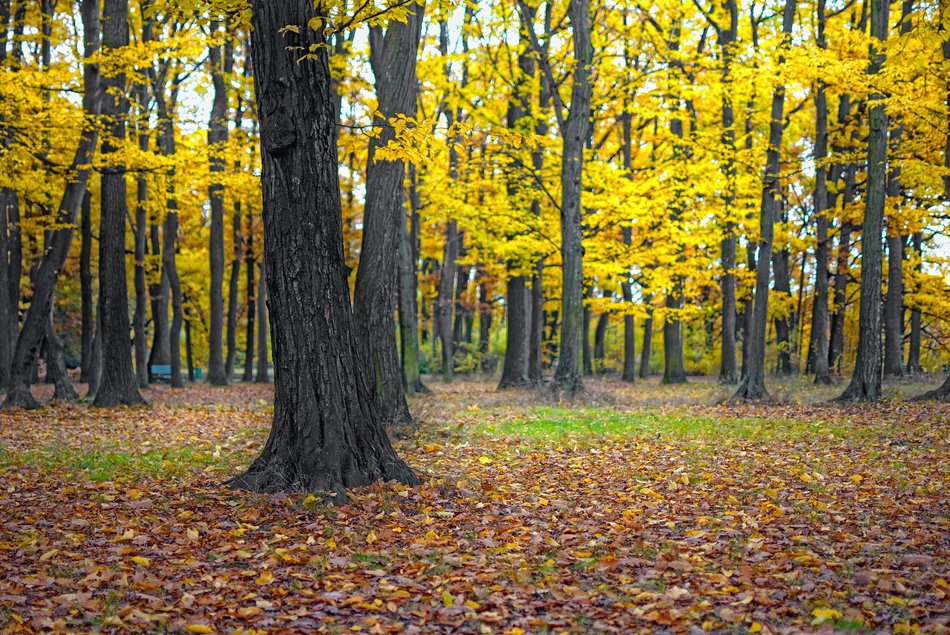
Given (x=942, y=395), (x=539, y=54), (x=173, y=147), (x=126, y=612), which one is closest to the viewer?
(x=126, y=612)

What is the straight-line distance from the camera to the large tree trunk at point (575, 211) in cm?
1623

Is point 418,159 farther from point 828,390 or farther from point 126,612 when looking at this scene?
point 828,390

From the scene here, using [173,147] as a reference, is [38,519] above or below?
below

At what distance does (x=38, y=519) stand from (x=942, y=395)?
13738 mm

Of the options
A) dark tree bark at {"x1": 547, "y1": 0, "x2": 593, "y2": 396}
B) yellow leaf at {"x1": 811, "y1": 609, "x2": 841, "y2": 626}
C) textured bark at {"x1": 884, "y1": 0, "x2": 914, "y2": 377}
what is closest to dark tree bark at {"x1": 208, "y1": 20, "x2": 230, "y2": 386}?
dark tree bark at {"x1": 547, "y1": 0, "x2": 593, "y2": 396}

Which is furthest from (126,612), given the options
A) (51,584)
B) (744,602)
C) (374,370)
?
(374,370)

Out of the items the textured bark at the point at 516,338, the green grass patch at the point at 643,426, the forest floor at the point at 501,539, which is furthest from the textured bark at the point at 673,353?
the forest floor at the point at 501,539

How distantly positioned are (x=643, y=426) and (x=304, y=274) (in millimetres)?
7182

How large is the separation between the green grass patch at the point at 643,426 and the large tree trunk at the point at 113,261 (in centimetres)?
723

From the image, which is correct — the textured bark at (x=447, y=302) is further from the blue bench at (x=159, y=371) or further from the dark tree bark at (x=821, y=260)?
the dark tree bark at (x=821, y=260)

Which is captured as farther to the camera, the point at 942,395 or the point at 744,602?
the point at 942,395

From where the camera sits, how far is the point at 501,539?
6.03 m

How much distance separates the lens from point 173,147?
21.3m

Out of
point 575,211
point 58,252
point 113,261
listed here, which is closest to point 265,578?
point 113,261
